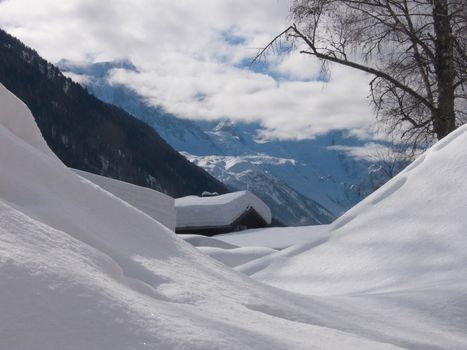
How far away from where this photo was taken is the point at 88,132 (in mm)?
88062

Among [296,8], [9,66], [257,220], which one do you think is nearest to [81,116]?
[9,66]

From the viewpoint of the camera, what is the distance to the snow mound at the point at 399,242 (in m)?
4.06

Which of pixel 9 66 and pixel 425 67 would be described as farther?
pixel 9 66

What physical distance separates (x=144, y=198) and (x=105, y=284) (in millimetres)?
13892

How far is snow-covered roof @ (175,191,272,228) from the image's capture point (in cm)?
2464

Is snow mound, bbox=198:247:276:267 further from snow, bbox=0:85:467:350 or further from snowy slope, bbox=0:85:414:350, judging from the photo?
snowy slope, bbox=0:85:414:350

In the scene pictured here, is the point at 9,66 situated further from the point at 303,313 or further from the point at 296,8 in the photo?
the point at 303,313

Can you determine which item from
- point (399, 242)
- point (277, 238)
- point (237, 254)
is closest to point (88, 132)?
point (277, 238)

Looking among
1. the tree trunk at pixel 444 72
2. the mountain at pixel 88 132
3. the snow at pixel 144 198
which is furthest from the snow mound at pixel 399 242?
the mountain at pixel 88 132

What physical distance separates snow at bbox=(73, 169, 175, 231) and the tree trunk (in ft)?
21.6

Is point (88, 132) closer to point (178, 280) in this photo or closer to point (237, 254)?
point (237, 254)

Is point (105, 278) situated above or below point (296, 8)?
below

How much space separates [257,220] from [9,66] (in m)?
68.1

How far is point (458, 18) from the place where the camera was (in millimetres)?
8609
